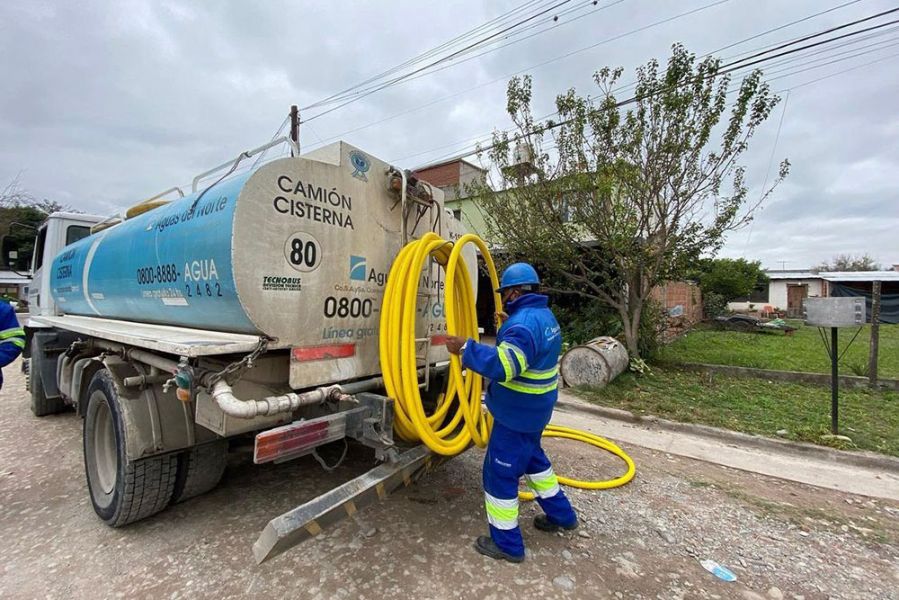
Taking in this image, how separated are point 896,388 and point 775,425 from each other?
329 cm

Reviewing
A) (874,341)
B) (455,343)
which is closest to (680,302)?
(874,341)

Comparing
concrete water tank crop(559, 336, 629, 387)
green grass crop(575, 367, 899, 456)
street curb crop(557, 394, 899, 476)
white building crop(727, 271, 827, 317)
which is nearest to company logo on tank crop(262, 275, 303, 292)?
street curb crop(557, 394, 899, 476)

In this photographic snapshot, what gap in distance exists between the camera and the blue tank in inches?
93.2

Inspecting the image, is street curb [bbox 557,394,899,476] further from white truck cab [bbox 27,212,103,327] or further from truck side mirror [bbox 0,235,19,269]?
truck side mirror [bbox 0,235,19,269]

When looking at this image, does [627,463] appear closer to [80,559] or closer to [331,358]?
[331,358]

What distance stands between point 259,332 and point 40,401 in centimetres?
513

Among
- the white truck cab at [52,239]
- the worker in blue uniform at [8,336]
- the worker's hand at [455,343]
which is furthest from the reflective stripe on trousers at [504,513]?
the white truck cab at [52,239]

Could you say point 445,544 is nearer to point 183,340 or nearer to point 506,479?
point 506,479

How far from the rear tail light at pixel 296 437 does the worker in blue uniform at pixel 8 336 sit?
261 cm

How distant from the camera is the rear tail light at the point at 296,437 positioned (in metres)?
2.04

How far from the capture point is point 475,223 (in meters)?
16.1

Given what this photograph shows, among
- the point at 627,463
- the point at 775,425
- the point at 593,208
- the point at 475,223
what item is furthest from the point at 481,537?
the point at 475,223

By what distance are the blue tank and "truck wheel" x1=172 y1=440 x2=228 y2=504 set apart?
89 centimetres

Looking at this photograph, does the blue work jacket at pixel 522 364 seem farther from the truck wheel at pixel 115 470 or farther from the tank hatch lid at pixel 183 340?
the truck wheel at pixel 115 470
